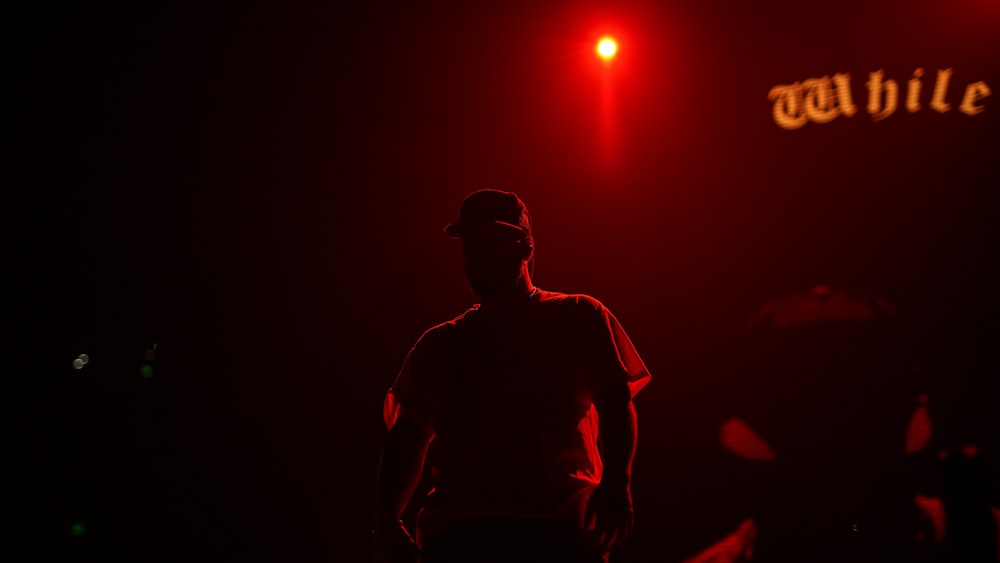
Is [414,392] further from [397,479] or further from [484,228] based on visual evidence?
[484,228]

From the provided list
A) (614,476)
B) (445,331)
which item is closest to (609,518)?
(614,476)

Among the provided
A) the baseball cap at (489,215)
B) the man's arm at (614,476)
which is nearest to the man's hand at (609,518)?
the man's arm at (614,476)

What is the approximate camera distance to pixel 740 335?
9.24ft

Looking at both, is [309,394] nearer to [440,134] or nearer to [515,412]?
[440,134]

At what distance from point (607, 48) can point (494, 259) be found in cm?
159

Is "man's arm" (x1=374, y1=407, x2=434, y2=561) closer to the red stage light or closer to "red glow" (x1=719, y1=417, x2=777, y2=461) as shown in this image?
"red glow" (x1=719, y1=417, x2=777, y2=461)

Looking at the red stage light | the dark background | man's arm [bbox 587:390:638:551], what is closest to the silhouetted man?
man's arm [bbox 587:390:638:551]

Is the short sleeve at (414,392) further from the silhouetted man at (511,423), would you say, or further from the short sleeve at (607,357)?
the short sleeve at (607,357)

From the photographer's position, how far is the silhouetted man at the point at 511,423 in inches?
56.5

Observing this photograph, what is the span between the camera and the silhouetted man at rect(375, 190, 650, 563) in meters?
1.43

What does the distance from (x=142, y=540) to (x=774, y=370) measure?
269 centimetres

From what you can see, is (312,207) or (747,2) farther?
(312,207)

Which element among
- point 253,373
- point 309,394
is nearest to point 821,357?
point 309,394

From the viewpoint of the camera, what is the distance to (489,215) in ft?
5.48
